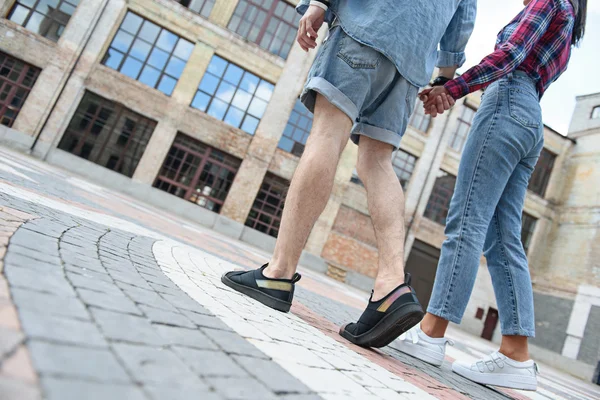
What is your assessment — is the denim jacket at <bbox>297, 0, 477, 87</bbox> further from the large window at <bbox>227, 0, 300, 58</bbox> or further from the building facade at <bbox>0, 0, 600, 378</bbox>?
the large window at <bbox>227, 0, 300, 58</bbox>

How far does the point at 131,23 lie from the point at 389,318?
50.8 ft

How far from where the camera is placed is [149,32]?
13.8 metres

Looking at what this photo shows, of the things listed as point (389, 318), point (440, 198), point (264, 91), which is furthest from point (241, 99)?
point (389, 318)

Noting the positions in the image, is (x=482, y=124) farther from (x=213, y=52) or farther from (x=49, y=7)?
(x=49, y=7)

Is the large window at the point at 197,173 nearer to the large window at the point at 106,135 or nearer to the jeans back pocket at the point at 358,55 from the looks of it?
the large window at the point at 106,135

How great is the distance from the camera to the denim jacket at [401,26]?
1777 mm

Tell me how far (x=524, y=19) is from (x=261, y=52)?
13.5 m

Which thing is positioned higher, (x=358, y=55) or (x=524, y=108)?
(x=524, y=108)

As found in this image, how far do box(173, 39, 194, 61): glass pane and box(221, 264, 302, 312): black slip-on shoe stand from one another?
46.2ft

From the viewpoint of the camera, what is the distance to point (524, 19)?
2301mm

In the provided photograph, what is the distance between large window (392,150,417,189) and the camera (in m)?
15.9

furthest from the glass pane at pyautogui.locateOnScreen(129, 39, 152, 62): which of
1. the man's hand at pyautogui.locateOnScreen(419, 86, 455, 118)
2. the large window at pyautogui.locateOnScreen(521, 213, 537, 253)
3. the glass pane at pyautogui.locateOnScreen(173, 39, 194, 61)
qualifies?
the large window at pyautogui.locateOnScreen(521, 213, 537, 253)

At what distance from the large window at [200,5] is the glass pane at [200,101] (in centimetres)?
306

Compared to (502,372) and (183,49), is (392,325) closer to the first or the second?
(502,372)
